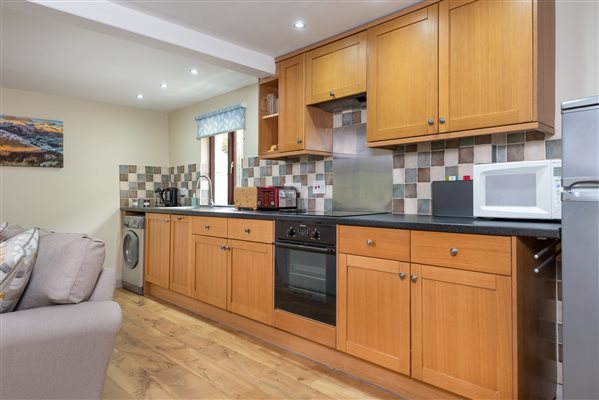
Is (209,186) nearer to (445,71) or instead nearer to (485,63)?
(445,71)

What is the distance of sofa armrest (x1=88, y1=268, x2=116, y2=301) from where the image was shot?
64.8 inches

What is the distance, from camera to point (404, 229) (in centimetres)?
203

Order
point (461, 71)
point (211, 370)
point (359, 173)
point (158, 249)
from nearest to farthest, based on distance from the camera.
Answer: point (461, 71) < point (211, 370) < point (359, 173) < point (158, 249)

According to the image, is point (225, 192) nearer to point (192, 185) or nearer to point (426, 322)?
point (192, 185)

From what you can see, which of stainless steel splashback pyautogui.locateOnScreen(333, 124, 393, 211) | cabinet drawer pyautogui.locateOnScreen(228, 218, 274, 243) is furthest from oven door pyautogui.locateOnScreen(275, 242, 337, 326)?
stainless steel splashback pyautogui.locateOnScreen(333, 124, 393, 211)

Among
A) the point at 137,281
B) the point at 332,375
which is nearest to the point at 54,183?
the point at 137,281

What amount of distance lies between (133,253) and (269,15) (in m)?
3.22

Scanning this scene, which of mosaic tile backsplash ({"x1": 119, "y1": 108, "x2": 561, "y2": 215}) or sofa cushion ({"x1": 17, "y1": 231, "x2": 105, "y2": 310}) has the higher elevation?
mosaic tile backsplash ({"x1": 119, "y1": 108, "x2": 561, "y2": 215})

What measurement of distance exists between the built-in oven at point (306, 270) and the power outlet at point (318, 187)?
0.78m

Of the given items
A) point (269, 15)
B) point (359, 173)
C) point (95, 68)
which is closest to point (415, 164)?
point (359, 173)

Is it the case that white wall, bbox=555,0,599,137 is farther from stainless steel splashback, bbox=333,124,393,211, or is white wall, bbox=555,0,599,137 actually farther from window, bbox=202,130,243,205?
window, bbox=202,130,243,205

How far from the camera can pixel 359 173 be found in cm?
309

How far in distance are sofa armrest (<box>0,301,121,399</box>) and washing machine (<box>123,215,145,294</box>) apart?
9.79ft

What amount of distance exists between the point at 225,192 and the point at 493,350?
11.6 ft
